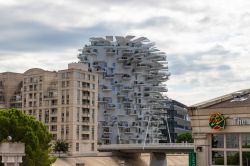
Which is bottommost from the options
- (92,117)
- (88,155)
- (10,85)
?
(88,155)

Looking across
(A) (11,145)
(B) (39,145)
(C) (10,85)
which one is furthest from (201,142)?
(C) (10,85)

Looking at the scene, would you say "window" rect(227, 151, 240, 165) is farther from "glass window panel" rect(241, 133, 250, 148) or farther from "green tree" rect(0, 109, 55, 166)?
"green tree" rect(0, 109, 55, 166)

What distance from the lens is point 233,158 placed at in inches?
1991

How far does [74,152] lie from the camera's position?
16725cm

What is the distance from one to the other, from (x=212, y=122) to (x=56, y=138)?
12919 cm

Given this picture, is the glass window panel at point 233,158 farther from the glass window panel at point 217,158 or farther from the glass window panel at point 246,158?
the glass window panel at point 217,158

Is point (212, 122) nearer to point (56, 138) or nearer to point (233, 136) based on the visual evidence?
point (233, 136)

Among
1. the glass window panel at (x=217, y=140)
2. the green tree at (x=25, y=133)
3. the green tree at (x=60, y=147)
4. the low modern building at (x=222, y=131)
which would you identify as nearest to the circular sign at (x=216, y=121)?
the low modern building at (x=222, y=131)

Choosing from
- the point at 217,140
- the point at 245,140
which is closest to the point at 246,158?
the point at 245,140

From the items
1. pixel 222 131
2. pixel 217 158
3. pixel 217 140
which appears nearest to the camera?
pixel 222 131

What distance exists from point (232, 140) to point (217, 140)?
1.70 meters

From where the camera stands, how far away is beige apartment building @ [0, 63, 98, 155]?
561ft

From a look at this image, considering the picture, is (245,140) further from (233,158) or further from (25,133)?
(25,133)

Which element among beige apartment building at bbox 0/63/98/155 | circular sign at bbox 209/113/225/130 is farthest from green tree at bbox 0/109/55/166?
beige apartment building at bbox 0/63/98/155
